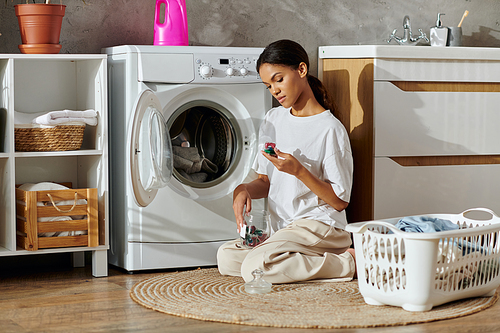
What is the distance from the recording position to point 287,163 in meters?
2.23

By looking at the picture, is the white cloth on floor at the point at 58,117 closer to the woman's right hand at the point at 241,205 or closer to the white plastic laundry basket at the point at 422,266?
the woman's right hand at the point at 241,205

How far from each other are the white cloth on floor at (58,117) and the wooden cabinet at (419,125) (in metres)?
1.13

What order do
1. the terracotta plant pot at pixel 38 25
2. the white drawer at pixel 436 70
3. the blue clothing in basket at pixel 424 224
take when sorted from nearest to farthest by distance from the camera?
the blue clothing in basket at pixel 424 224, the terracotta plant pot at pixel 38 25, the white drawer at pixel 436 70

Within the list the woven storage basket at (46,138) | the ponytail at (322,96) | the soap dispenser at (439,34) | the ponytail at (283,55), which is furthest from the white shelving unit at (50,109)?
the soap dispenser at (439,34)

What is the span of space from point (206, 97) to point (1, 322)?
1.17 metres

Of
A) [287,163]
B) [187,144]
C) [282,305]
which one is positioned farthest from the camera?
[187,144]

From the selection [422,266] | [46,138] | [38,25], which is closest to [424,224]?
[422,266]

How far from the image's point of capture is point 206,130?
2686mm

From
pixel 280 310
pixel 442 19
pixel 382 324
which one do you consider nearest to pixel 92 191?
pixel 280 310

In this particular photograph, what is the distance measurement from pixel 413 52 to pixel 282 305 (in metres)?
1.33

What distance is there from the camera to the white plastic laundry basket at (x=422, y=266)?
A: 6.22ft

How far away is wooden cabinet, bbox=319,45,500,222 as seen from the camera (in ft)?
8.99

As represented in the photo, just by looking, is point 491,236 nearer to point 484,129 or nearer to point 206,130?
point 484,129

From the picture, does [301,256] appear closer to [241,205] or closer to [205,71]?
[241,205]
